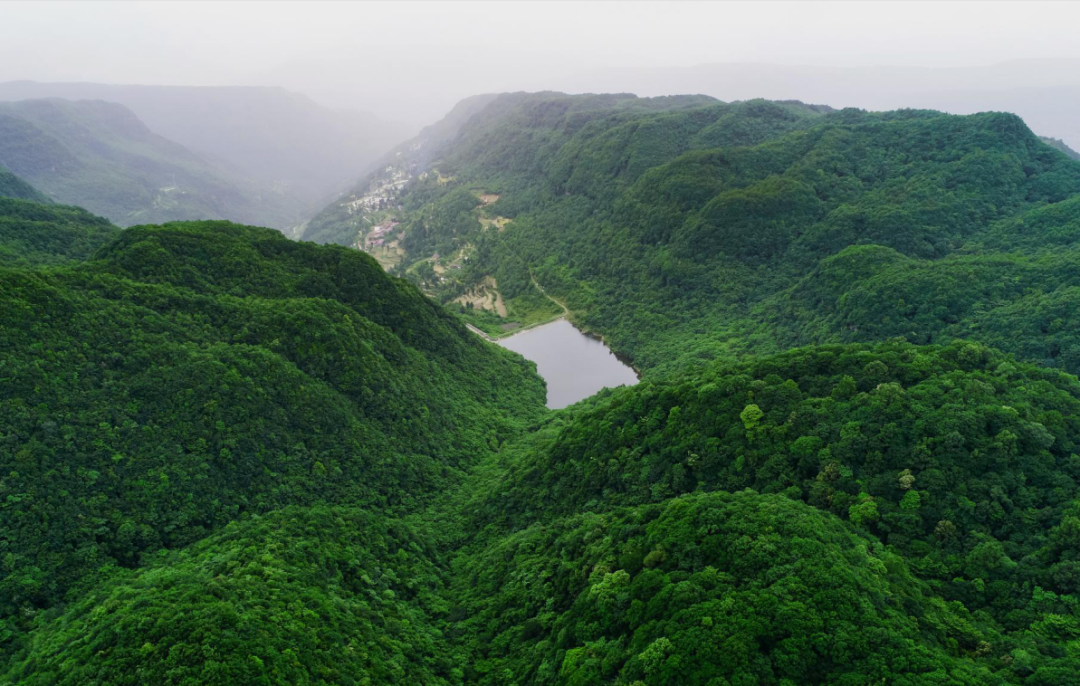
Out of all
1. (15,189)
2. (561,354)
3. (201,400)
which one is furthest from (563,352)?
(15,189)

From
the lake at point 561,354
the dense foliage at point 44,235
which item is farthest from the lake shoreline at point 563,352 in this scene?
the dense foliage at point 44,235

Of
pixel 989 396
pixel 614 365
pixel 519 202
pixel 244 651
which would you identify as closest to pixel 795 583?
pixel 989 396

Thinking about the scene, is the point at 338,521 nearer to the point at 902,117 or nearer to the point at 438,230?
the point at 438,230

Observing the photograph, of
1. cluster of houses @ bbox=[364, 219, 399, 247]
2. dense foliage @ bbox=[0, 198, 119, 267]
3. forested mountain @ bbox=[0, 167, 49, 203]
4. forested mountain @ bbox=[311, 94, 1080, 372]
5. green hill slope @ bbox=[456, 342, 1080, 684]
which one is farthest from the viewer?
cluster of houses @ bbox=[364, 219, 399, 247]

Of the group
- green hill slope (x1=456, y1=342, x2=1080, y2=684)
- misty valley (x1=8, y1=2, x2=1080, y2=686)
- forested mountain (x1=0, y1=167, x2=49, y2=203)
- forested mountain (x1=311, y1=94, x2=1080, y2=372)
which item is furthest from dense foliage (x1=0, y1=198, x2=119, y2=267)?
forested mountain (x1=311, y1=94, x2=1080, y2=372)

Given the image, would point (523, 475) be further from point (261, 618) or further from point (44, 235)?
point (44, 235)

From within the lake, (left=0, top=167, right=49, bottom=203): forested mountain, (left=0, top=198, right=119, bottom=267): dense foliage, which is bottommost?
the lake

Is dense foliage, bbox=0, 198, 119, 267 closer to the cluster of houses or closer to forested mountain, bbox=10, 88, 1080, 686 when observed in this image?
forested mountain, bbox=10, 88, 1080, 686
